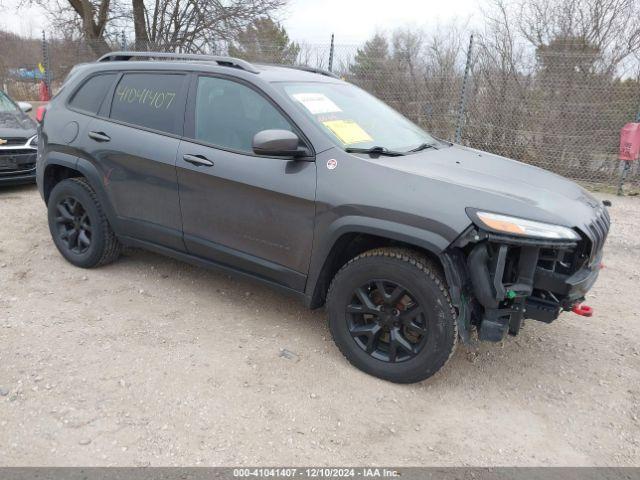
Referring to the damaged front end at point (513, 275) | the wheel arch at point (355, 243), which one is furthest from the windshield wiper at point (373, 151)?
the damaged front end at point (513, 275)

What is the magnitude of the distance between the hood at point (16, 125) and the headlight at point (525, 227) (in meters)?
6.53

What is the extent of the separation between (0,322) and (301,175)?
229 centimetres

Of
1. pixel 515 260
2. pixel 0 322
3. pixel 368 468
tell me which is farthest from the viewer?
pixel 0 322

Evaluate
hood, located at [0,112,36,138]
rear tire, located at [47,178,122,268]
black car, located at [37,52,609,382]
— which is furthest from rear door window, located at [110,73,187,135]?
hood, located at [0,112,36,138]

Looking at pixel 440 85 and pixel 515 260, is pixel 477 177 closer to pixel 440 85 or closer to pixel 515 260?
pixel 515 260

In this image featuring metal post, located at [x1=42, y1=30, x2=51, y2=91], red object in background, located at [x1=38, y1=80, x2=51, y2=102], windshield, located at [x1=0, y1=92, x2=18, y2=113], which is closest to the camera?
windshield, located at [x1=0, y1=92, x2=18, y2=113]

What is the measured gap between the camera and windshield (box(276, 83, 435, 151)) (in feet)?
10.7

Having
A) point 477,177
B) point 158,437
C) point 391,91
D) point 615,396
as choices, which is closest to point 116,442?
point 158,437

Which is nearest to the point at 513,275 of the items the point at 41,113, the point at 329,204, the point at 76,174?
the point at 329,204

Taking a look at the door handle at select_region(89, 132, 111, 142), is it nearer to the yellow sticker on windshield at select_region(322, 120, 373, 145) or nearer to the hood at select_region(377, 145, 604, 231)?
the yellow sticker on windshield at select_region(322, 120, 373, 145)

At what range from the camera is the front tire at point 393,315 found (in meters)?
2.79

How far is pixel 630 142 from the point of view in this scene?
Result: 7.90 metres

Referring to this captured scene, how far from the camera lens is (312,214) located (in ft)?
10.1

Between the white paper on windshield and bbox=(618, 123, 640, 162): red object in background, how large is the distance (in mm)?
6350
